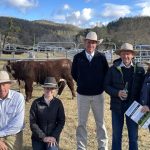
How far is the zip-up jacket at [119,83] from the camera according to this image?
5574mm

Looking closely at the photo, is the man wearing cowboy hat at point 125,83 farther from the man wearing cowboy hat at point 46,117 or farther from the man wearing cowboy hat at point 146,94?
the man wearing cowboy hat at point 46,117

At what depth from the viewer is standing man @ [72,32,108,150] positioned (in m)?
6.14

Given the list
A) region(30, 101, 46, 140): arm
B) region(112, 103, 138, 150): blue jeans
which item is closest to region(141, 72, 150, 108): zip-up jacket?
region(112, 103, 138, 150): blue jeans

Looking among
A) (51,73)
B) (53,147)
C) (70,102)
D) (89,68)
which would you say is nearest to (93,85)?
A: (89,68)

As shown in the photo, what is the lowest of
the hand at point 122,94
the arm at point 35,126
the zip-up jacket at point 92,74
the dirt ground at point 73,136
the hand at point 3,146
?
the dirt ground at point 73,136

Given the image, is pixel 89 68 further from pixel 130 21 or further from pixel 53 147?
pixel 130 21

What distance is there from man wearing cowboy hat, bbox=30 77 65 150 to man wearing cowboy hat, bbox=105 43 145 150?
0.82m

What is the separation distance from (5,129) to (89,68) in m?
1.72

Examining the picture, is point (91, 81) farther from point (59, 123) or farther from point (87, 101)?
point (59, 123)

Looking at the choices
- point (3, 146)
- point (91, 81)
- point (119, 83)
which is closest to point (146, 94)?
point (119, 83)

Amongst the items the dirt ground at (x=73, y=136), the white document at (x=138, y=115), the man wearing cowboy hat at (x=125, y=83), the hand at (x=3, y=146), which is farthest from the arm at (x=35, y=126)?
the dirt ground at (x=73, y=136)

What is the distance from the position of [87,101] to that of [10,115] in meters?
1.53

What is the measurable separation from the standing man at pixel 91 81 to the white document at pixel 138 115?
31.2 inches

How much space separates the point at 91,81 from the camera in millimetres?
6148
